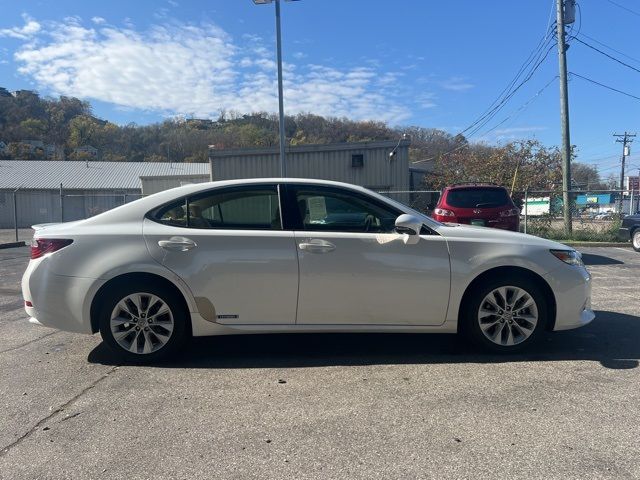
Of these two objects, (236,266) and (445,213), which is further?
(445,213)

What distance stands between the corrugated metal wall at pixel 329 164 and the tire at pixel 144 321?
16287mm

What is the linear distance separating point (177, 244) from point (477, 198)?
689cm

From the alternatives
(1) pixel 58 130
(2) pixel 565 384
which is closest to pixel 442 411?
(2) pixel 565 384

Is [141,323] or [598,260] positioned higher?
[141,323]

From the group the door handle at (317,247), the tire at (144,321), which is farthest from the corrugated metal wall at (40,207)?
the door handle at (317,247)

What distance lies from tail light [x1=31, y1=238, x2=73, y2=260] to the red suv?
6817 millimetres

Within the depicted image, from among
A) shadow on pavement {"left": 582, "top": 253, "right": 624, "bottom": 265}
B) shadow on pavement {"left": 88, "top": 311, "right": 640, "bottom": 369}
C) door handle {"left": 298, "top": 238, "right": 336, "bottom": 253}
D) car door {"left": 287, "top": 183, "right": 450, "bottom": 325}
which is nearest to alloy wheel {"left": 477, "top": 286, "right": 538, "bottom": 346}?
shadow on pavement {"left": 88, "top": 311, "right": 640, "bottom": 369}

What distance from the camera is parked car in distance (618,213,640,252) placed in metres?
13.2

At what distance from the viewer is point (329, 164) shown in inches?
808

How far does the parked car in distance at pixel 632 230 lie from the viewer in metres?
13.2

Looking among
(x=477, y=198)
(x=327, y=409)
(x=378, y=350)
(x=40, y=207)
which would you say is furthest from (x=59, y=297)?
(x=40, y=207)

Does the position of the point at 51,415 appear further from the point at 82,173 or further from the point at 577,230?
the point at 82,173

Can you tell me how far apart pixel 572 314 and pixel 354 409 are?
2.27 meters

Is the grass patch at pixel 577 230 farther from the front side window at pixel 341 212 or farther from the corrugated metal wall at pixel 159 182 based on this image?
the corrugated metal wall at pixel 159 182
